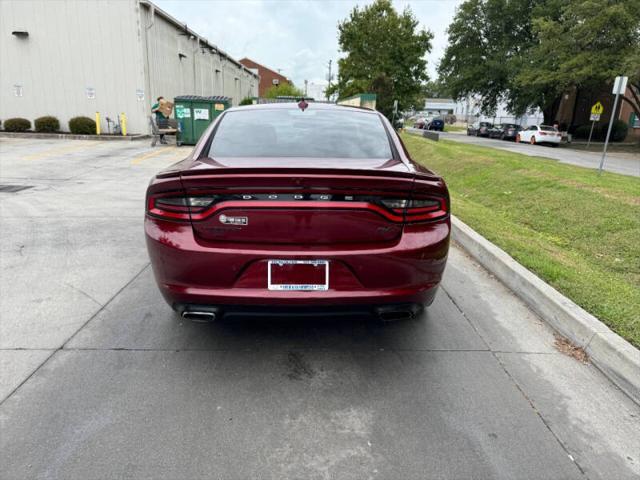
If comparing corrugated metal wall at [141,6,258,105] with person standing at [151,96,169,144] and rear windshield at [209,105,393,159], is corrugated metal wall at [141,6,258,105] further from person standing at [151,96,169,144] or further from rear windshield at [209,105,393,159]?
rear windshield at [209,105,393,159]

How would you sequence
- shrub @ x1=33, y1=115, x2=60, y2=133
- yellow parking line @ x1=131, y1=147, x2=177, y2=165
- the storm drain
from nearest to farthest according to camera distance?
the storm drain < yellow parking line @ x1=131, y1=147, x2=177, y2=165 < shrub @ x1=33, y1=115, x2=60, y2=133

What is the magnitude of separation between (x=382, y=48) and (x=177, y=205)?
44.0 meters

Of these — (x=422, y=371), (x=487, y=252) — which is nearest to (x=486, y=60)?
(x=487, y=252)

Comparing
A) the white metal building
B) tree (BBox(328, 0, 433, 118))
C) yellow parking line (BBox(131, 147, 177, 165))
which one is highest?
tree (BBox(328, 0, 433, 118))

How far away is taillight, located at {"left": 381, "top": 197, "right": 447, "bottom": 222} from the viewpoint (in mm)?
2711

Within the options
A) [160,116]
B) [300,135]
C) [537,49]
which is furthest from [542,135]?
[300,135]

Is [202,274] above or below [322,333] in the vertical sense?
above

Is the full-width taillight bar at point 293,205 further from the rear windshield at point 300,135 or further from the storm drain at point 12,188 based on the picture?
the storm drain at point 12,188

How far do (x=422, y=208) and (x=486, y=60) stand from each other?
41.6m

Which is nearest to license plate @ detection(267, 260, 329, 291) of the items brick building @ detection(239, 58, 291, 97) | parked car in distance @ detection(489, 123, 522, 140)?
parked car in distance @ detection(489, 123, 522, 140)

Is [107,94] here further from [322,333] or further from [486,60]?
[486,60]

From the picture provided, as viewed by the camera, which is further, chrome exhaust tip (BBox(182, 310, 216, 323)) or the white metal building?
the white metal building

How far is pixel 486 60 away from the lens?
128 feet

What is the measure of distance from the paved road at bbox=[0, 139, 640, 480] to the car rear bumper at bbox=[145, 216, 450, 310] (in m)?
0.55
